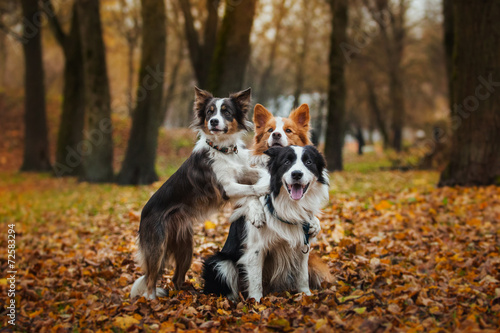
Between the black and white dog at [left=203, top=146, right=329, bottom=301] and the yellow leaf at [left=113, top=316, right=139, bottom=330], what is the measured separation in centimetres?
83

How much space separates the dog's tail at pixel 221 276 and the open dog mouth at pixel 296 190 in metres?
1.04

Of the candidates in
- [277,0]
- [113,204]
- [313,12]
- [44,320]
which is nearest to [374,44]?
[313,12]

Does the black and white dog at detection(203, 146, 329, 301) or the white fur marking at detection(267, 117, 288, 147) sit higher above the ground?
the white fur marking at detection(267, 117, 288, 147)

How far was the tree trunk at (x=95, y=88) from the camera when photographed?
47.2 feet

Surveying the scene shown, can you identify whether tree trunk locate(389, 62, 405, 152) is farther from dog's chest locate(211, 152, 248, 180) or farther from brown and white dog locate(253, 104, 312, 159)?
dog's chest locate(211, 152, 248, 180)

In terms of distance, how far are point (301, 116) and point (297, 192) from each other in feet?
3.94

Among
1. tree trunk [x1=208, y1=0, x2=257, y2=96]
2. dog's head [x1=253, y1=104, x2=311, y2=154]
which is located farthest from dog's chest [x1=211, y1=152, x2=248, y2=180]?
tree trunk [x1=208, y1=0, x2=257, y2=96]

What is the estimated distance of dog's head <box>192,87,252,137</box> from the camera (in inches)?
167

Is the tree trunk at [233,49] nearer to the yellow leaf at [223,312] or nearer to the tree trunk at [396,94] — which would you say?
the yellow leaf at [223,312]

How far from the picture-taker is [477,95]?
30.1 ft

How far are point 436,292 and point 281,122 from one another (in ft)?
7.45

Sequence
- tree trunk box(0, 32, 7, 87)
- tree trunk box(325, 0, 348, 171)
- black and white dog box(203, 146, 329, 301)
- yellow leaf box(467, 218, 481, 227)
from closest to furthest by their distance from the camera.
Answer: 1. black and white dog box(203, 146, 329, 301)
2. yellow leaf box(467, 218, 481, 227)
3. tree trunk box(325, 0, 348, 171)
4. tree trunk box(0, 32, 7, 87)

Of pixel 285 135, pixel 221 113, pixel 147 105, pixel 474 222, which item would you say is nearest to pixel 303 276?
pixel 285 135

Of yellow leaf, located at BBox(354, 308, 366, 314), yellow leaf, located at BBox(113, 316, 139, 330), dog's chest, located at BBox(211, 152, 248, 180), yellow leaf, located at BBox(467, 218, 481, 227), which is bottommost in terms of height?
yellow leaf, located at BBox(113, 316, 139, 330)
